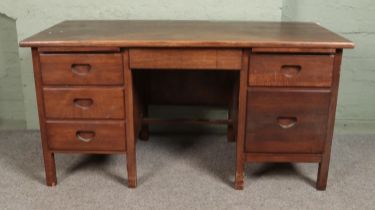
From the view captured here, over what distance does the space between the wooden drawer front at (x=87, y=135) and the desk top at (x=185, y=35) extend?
0.37 meters

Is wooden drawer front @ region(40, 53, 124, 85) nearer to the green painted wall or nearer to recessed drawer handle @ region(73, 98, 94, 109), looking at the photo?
recessed drawer handle @ region(73, 98, 94, 109)

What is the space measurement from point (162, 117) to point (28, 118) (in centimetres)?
87

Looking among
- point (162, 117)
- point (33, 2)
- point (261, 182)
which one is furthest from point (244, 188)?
point (33, 2)

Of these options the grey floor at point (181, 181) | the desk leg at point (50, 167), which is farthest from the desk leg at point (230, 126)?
the desk leg at point (50, 167)

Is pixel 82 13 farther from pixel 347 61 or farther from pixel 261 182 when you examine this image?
pixel 347 61

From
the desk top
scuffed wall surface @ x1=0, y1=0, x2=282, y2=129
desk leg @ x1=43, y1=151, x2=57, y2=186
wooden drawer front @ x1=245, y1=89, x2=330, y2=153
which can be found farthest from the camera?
scuffed wall surface @ x1=0, y1=0, x2=282, y2=129

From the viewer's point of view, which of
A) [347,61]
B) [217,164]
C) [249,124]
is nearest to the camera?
[249,124]

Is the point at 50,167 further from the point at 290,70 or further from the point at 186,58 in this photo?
the point at 290,70

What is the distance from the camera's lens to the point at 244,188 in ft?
6.23

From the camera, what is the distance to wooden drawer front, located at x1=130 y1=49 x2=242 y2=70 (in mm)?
1644

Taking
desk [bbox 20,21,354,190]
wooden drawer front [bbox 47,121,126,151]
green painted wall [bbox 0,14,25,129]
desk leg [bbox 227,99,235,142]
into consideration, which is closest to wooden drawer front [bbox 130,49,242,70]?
desk [bbox 20,21,354,190]

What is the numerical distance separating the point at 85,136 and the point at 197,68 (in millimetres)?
614

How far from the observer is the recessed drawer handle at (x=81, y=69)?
1695mm

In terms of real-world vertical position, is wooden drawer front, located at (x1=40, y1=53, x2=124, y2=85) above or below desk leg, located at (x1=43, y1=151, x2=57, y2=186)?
above
